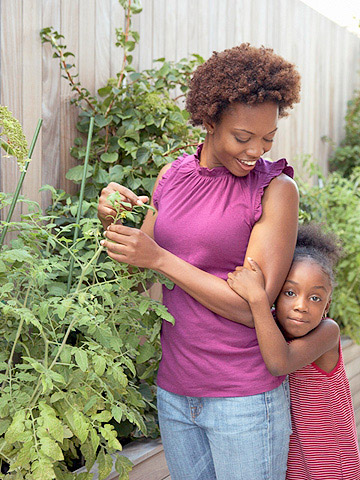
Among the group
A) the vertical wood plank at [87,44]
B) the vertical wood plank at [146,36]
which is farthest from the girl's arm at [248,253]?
the vertical wood plank at [146,36]

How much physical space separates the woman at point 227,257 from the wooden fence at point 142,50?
0.74m

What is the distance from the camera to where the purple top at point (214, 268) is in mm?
1334

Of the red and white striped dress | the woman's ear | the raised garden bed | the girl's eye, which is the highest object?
the woman's ear

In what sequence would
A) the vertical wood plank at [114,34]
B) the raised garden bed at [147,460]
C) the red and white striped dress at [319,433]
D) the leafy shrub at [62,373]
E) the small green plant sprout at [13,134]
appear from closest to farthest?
the leafy shrub at [62,373], the small green plant sprout at [13,134], the red and white striped dress at [319,433], the raised garden bed at [147,460], the vertical wood plank at [114,34]

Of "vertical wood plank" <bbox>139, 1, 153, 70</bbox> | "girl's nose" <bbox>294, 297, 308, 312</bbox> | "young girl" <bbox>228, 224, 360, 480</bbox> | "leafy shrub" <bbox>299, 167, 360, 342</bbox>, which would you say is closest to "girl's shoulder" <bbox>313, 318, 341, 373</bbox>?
"young girl" <bbox>228, 224, 360, 480</bbox>

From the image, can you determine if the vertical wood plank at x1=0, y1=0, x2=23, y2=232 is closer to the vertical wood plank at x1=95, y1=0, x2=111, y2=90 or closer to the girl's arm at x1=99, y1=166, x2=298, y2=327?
the vertical wood plank at x1=95, y1=0, x2=111, y2=90

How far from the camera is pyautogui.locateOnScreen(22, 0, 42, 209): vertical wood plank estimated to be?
6.27ft

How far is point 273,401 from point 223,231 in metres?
0.41

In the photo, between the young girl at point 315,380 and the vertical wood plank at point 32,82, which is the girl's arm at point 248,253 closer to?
the young girl at point 315,380

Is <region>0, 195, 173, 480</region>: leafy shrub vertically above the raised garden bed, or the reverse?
<region>0, 195, 173, 480</region>: leafy shrub

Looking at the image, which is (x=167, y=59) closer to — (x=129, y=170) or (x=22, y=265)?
(x=129, y=170)

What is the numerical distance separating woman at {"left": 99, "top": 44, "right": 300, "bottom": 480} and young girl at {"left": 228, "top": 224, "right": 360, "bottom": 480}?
0.39 ft

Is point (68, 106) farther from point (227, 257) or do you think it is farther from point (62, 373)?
point (62, 373)

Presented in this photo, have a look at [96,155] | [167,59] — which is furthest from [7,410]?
[167,59]
